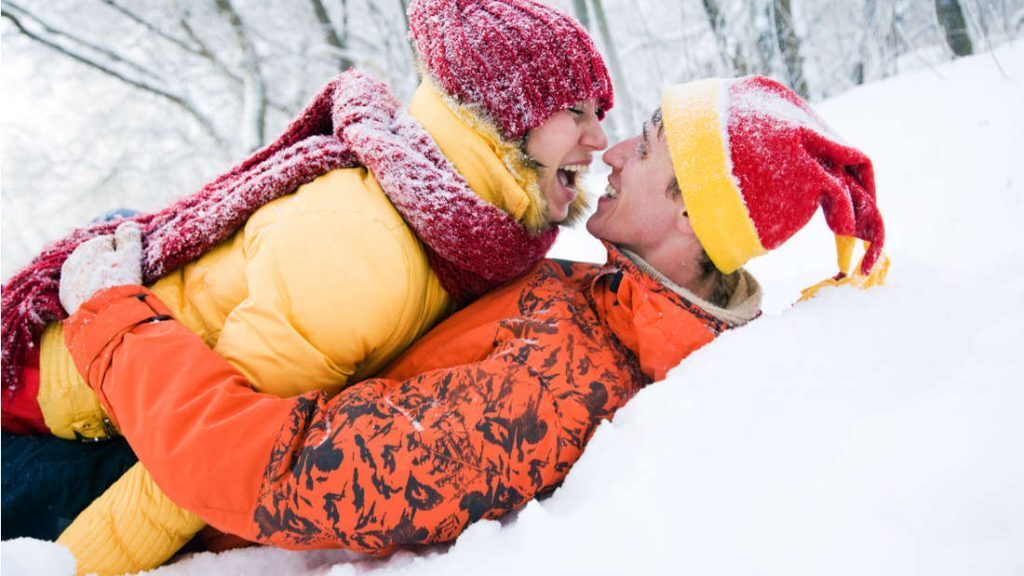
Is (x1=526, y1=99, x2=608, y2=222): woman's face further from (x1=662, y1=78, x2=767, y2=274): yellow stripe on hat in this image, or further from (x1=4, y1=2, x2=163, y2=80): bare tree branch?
(x1=4, y1=2, x2=163, y2=80): bare tree branch

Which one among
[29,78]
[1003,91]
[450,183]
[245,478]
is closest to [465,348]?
[450,183]

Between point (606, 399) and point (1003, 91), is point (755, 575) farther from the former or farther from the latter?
point (1003, 91)

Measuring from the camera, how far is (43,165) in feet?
33.9

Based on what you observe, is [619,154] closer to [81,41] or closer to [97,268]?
[97,268]

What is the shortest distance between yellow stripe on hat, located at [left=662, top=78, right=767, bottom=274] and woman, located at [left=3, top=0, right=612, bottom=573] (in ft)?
0.97

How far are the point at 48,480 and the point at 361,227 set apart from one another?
1.08 m

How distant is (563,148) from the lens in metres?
1.81

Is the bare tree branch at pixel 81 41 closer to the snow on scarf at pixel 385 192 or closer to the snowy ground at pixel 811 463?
the snow on scarf at pixel 385 192

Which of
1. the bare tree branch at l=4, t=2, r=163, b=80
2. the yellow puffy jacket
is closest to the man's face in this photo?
the yellow puffy jacket

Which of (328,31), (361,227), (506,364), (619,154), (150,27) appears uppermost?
(150,27)

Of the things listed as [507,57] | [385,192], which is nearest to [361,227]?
[385,192]

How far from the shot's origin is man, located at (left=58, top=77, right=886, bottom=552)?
48.5 inches

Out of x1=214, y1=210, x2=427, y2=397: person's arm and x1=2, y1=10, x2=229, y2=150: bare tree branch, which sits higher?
x1=2, y1=10, x2=229, y2=150: bare tree branch

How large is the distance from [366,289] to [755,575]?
974mm
